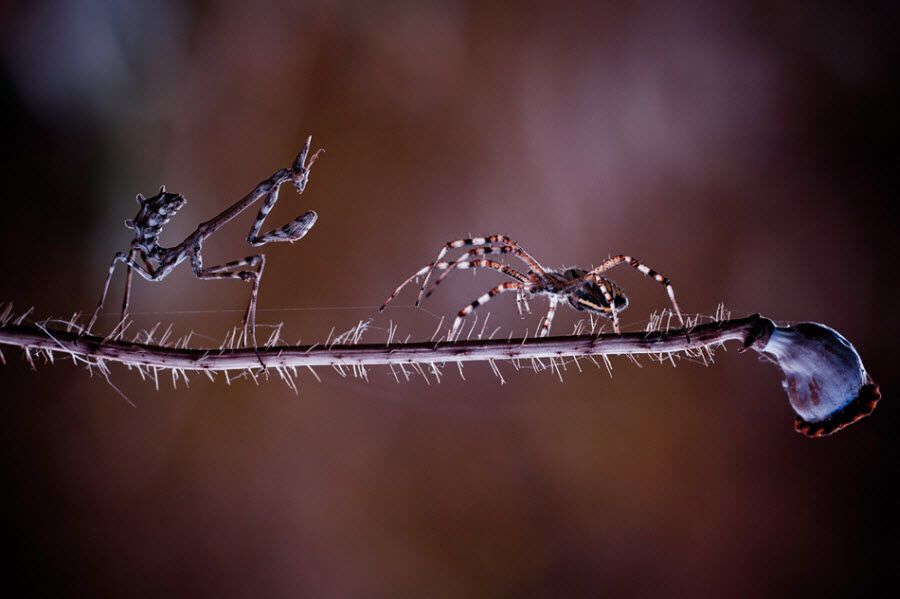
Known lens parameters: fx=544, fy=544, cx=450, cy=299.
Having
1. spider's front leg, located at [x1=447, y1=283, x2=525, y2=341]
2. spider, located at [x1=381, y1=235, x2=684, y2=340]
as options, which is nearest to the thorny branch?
spider's front leg, located at [x1=447, y1=283, x2=525, y2=341]

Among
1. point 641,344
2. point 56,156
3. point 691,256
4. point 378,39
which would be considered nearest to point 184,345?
point 641,344

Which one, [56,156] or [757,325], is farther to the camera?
[56,156]

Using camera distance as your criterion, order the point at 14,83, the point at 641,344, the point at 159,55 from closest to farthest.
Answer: the point at 641,344
the point at 14,83
the point at 159,55

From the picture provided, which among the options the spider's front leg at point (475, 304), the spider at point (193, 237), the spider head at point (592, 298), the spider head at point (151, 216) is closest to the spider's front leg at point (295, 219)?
the spider at point (193, 237)

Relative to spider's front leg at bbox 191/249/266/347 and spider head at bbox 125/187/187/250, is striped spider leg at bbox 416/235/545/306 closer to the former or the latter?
spider's front leg at bbox 191/249/266/347

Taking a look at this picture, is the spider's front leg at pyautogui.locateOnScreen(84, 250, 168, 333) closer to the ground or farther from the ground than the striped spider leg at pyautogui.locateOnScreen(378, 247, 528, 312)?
closer to the ground

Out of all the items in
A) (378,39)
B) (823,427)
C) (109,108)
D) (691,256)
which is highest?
(378,39)

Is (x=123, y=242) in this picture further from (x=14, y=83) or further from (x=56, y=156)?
(x=14, y=83)
